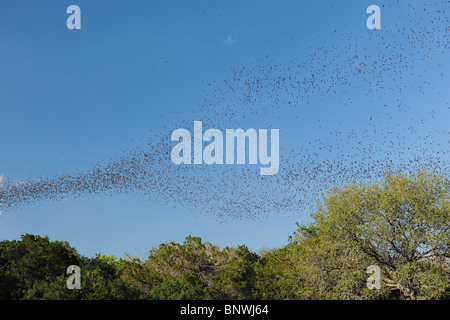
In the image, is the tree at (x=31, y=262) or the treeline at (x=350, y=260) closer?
the treeline at (x=350, y=260)

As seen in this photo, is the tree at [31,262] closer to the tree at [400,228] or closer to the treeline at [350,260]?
the treeline at [350,260]

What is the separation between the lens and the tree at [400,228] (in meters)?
28.1

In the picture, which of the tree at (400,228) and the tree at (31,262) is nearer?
the tree at (400,228)

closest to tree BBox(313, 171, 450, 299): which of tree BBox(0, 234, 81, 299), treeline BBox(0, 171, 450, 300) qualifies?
treeline BBox(0, 171, 450, 300)

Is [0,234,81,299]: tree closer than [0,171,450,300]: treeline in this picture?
No

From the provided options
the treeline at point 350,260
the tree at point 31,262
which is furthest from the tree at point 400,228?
the tree at point 31,262

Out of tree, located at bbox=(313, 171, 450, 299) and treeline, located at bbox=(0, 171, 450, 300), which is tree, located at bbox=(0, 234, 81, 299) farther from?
tree, located at bbox=(313, 171, 450, 299)

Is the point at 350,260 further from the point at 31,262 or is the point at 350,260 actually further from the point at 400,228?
the point at 31,262

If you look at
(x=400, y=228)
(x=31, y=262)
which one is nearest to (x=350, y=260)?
(x=400, y=228)

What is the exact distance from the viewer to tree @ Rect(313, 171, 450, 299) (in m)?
28.1

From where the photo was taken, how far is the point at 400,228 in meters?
29.4
